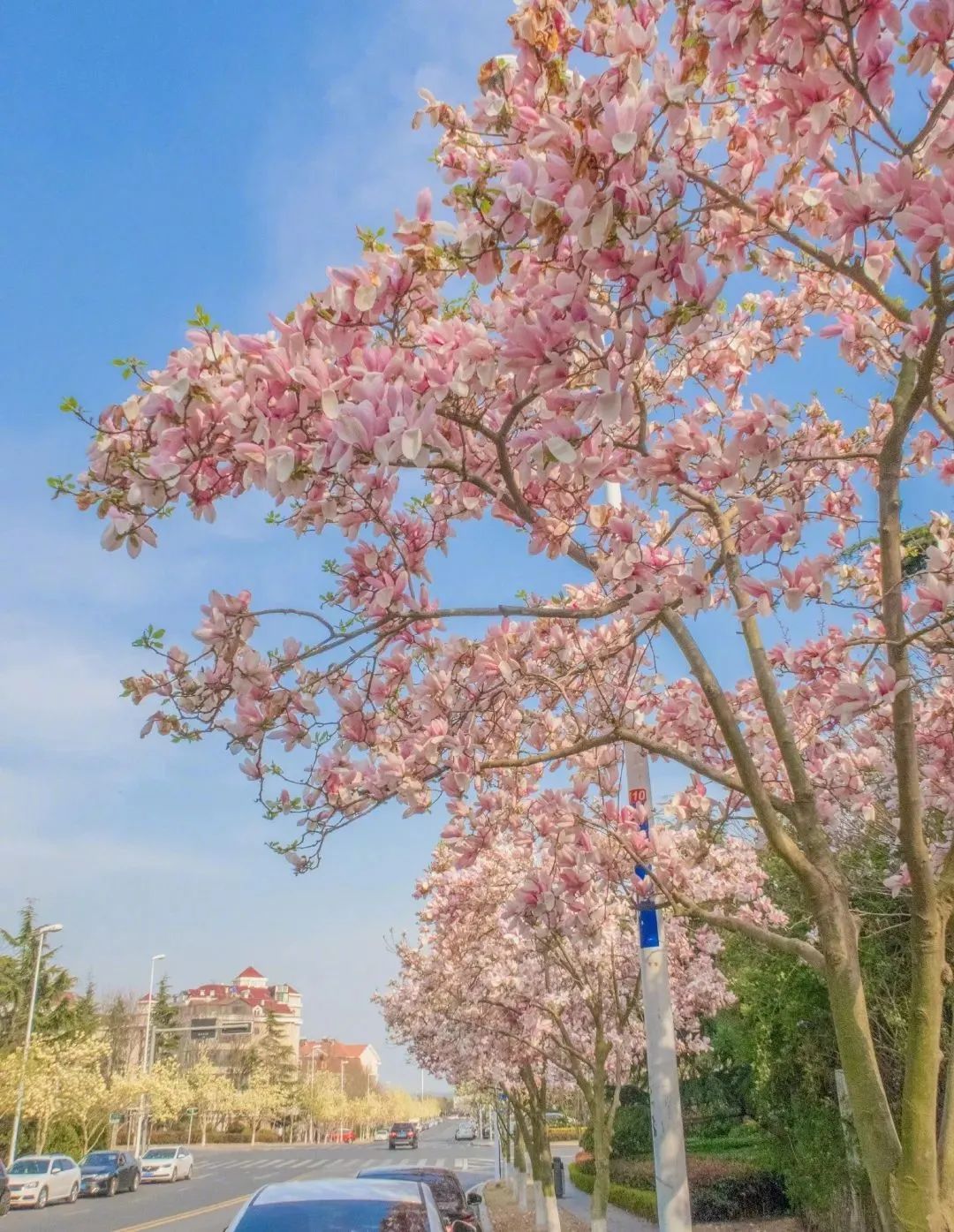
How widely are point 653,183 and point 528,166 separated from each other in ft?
1.15

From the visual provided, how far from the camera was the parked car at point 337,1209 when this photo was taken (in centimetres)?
477

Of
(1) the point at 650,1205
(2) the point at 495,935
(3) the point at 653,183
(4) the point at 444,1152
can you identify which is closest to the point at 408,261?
(3) the point at 653,183

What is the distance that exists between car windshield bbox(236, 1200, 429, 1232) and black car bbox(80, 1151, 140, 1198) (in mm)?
28692

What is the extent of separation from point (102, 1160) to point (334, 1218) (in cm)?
3001

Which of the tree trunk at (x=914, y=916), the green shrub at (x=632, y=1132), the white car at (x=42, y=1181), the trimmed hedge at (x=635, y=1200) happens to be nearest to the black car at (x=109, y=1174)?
the white car at (x=42, y=1181)

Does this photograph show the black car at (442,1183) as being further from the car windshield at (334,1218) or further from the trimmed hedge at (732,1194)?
the trimmed hedge at (732,1194)

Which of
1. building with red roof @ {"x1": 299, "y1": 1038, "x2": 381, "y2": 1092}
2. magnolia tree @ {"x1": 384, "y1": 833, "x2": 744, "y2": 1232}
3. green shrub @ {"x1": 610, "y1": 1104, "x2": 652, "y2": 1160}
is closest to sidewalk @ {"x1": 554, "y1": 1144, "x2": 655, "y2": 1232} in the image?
green shrub @ {"x1": 610, "y1": 1104, "x2": 652, "y2": 1160}

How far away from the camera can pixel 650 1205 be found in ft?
57.2

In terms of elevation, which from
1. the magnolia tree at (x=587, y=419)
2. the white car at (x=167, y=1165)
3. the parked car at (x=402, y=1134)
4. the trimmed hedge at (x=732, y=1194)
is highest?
the magnolia tree at (x=587, y=419)

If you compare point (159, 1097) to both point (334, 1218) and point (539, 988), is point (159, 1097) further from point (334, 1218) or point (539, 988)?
point (334, 1218)

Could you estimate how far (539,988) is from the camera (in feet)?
41.0

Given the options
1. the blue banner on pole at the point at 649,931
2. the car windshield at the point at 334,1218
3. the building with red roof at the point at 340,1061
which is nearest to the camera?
the car windshield at the point at 334,1218

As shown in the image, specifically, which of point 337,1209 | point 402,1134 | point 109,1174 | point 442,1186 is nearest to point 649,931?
point 337,1209

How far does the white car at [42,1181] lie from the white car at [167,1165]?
7.42 m
